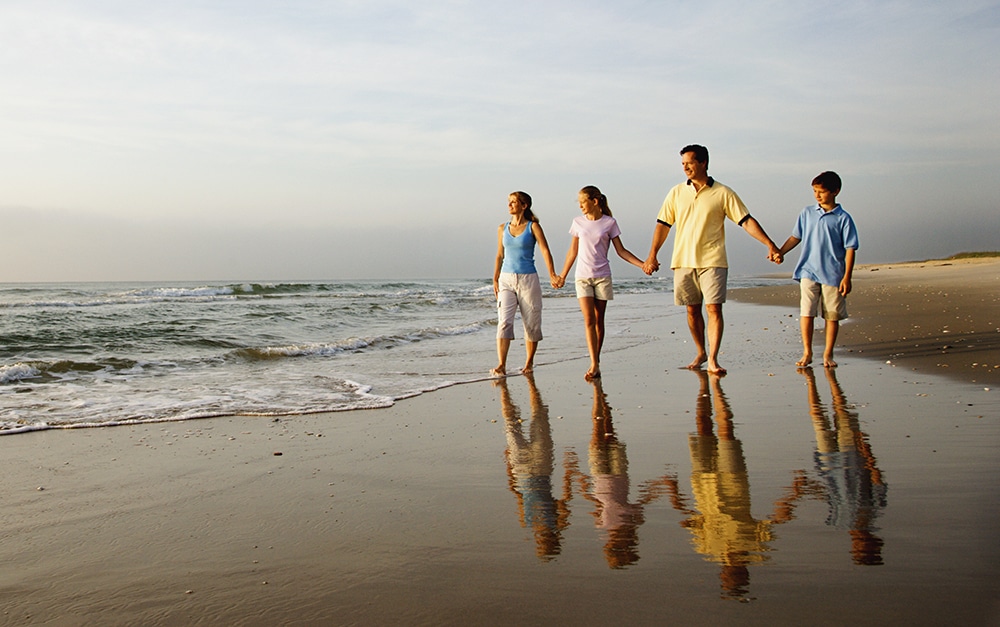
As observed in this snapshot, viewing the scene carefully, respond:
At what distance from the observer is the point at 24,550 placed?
2443 millimetres

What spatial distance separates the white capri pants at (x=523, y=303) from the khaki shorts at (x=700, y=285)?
1359 mm

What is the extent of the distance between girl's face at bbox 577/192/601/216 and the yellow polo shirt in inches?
27.3

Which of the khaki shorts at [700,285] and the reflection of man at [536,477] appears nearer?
the reflection of man at [536,477]

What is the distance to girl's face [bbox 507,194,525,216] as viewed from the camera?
23.4 feet

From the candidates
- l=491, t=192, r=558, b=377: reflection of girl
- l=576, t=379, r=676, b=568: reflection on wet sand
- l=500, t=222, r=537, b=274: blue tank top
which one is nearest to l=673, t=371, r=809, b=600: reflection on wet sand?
l=576, t=379, r=676, b=568: reflection on wet sand

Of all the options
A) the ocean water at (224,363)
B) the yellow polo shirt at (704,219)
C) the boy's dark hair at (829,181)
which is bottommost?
the ocean water at (224,363)

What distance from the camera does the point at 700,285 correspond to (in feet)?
21.8

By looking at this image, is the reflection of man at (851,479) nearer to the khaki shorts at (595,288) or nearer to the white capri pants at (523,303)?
the khaki shorts at (595,288)

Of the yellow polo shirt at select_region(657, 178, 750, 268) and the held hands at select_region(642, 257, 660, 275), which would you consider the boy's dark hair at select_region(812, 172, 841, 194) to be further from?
the held hands at select_region(642, 257, 660, 275)

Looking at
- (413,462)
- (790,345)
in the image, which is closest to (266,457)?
(413,462)

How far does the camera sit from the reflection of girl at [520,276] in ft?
23.4

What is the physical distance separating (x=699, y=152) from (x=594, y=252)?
131 centimetres

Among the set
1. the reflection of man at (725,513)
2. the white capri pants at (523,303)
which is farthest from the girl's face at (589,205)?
the reflection of man at (725,513)

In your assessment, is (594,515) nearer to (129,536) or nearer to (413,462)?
(413,462)
